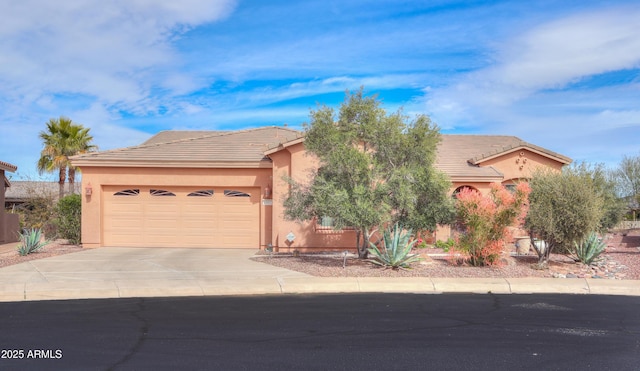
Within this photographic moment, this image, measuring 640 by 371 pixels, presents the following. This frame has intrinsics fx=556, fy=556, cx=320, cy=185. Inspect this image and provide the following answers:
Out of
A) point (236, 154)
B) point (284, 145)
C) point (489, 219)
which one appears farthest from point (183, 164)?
point (489, 219)

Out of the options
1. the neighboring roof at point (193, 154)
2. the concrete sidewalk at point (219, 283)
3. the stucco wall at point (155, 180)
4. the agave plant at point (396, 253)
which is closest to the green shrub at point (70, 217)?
the stucco wall at point (155, 180)

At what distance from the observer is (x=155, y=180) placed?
1962 cm

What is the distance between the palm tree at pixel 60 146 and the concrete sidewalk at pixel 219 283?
1625 cm

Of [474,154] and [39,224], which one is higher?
[474,154]

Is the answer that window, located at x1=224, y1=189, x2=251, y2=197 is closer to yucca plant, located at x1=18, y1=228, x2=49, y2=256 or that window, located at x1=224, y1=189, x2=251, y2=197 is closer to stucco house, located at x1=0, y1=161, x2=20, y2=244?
yucca plant, located at x1=18, y1=228, x2=49, y2=256

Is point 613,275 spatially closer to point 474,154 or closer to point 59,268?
point 474,154

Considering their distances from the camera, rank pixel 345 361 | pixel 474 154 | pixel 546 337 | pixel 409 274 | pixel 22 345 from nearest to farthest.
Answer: pixel 345 361, pixel 22 345, pixel 546 337, pixel 409 274, pixel 474 154

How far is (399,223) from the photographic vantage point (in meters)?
14.9

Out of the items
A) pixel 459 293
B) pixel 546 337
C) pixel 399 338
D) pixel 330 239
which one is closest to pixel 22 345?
pixel 399 338

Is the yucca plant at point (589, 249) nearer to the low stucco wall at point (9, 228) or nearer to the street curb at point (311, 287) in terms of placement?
the street curb at point (311, 287)

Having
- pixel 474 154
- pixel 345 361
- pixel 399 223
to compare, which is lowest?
pixel 345 361

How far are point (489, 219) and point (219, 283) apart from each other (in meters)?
6.83

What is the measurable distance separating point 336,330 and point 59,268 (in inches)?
355

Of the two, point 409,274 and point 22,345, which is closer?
point 22,345
